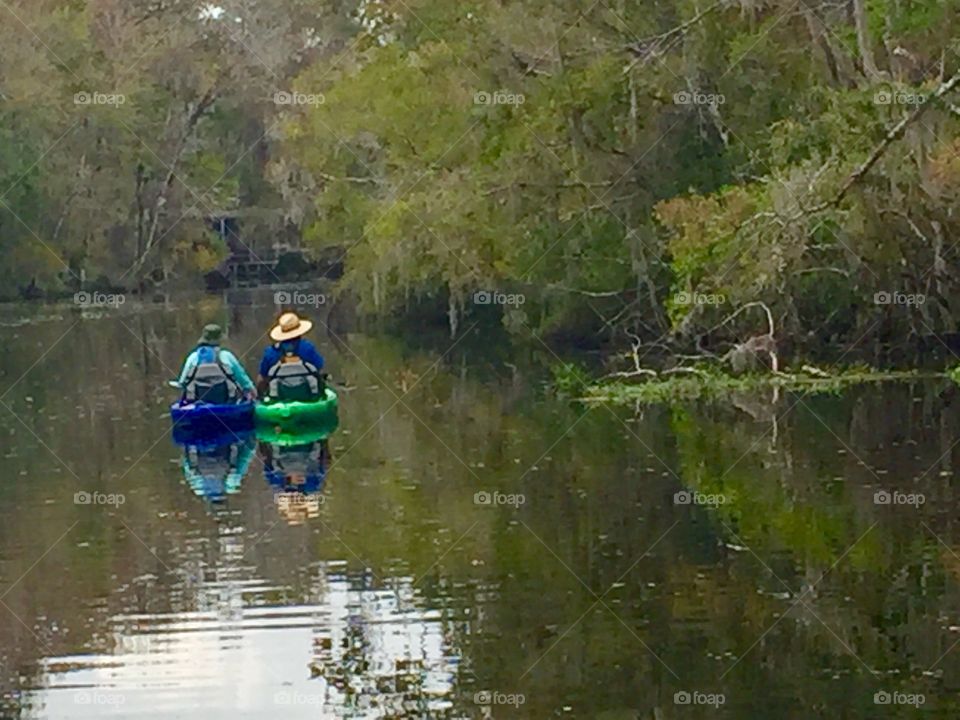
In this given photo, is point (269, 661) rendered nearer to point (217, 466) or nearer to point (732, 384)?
point (217, 466)

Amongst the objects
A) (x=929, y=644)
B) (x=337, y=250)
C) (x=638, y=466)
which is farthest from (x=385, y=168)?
(x=929, y=644)

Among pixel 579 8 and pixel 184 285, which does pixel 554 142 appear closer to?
pixel 579 8

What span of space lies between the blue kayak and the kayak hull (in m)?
0.27

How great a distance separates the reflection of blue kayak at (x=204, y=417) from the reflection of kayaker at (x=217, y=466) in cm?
29

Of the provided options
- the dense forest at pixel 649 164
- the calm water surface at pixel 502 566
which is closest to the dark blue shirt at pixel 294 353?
the calm water surface at pixel 502 566

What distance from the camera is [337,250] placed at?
52281 millimetres

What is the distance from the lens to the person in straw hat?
20922 millimetres

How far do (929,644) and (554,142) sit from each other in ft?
64.0

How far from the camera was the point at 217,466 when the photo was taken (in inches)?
727

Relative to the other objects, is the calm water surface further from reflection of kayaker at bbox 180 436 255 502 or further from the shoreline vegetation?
the shoreline vegetation

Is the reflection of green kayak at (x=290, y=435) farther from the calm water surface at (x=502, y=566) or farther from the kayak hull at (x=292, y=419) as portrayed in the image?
the calm water surface at (x=502, y=566)

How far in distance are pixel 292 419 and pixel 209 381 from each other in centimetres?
104
